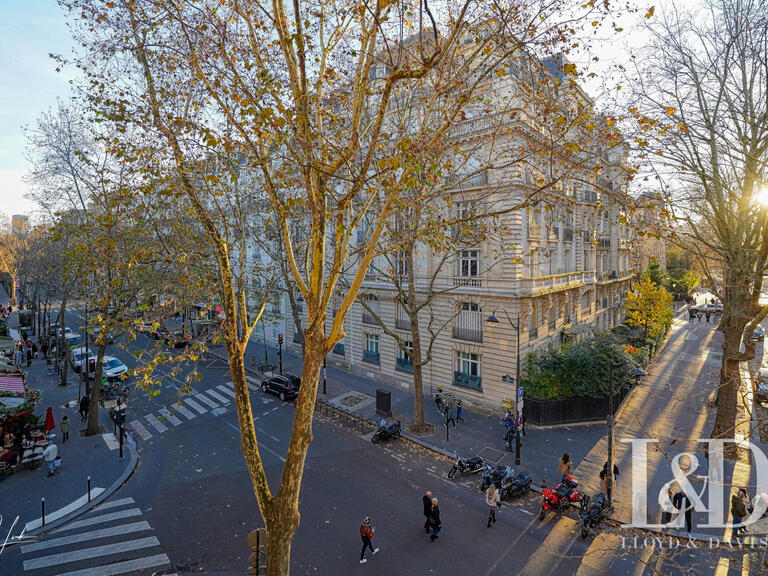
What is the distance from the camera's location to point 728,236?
14.0 meters

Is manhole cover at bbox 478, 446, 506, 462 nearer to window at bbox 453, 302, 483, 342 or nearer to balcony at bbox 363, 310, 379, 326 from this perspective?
window at bbox 453, 302, 483, 342

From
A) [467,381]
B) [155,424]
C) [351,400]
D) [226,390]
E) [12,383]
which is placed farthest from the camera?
[226,390]

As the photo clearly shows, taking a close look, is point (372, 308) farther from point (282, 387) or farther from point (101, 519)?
point (101, 519)

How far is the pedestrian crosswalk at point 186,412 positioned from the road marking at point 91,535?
5.39m

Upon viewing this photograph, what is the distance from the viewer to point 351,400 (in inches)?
872

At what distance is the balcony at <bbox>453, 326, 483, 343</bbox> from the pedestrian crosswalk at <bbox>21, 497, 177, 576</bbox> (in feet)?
49.6

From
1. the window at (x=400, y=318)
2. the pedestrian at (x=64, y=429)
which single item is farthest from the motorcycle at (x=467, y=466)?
the pedestrian at (x=64, y=429)

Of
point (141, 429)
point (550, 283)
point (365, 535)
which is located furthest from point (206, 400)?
point (550, 283)

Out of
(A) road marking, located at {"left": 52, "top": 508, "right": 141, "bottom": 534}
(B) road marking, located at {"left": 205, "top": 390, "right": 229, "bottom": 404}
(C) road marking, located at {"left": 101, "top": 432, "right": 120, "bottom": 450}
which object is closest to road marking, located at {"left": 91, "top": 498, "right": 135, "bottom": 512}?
(A) road marking, located at {"left": 52, "top": 508, "right": 141, "bottom": 534}

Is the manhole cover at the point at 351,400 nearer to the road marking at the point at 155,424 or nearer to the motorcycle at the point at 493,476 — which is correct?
the road marking at the point at 155,424

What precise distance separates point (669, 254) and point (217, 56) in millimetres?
74237

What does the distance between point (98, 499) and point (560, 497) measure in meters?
14.4

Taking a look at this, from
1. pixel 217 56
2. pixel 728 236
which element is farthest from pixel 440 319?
pixel 217 56

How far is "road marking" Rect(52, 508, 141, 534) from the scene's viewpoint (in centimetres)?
1171
